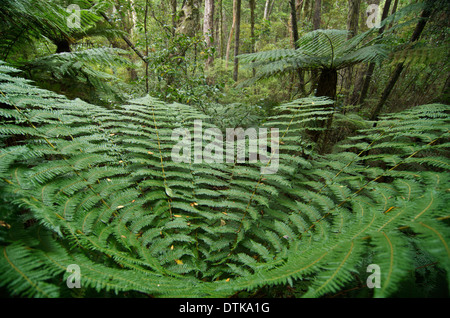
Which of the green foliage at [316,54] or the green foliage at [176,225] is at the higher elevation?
the green foliage at [316,54]

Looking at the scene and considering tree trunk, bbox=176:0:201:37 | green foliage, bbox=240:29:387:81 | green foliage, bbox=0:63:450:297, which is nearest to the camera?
green foliage, bbox=0:63:450:297

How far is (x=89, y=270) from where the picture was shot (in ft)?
2.12

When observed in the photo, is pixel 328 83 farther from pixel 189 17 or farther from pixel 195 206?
pixel 189 17

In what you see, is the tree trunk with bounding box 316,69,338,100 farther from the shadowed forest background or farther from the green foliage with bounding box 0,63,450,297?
the green foliage with bounding box 0,63,450,297

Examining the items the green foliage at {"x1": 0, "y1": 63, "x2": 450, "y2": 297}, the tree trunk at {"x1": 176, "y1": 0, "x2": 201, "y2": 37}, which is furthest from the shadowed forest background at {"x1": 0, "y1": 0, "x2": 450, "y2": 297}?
the tree trunk at {"x1": 176, "y1": 0, "x2": 201, "y2": 37}

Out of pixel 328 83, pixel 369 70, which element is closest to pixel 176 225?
pixel 328 83

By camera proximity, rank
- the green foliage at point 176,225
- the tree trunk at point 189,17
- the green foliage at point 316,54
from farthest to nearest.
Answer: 1. the tree trunk at point 189,17
2. the green foliage at point 316,54
3. the green foliage at point 176,225

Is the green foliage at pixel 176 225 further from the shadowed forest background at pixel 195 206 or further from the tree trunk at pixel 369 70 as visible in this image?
the tree trunk at pixel 369 70

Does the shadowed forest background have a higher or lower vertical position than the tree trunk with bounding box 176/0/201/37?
lower

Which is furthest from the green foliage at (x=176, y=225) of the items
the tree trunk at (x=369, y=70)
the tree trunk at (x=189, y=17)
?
the tree trunk at (x=369, y=70)

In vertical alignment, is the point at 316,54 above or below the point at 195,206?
above

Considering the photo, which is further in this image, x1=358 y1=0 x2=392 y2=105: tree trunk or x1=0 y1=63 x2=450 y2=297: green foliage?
x1=358 y1=0 x2=392 y2=105: tree trunk

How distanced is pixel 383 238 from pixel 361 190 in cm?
67

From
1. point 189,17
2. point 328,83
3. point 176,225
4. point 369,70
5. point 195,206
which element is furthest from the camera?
point 369,70
